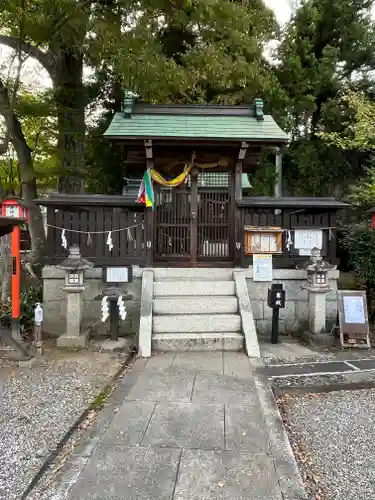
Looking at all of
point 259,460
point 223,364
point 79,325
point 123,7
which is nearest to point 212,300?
point 223,364

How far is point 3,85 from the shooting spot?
8602 millimetres

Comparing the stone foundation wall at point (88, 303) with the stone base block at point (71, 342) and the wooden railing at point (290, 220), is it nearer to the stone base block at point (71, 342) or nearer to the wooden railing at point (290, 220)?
A: the stone base block at point (71, 342)

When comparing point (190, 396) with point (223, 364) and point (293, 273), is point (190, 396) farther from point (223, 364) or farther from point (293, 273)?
point (293, 273)

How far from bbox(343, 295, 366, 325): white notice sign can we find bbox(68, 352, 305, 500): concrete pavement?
289 cm

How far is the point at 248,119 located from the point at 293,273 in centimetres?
361

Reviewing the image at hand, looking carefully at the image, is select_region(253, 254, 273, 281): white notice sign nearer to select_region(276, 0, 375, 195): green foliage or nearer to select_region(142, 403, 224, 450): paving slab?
select_region(142, 403, 224, 450): paving slab

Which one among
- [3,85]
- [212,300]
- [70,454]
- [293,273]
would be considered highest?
[3,85]

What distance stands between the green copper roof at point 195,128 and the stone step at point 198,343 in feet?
12.8

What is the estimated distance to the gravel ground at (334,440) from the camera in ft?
Answer: 9.68

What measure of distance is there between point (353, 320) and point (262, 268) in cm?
202

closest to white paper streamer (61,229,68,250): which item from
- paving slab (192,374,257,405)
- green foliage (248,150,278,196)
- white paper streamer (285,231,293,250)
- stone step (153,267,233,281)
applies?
stone step (153,267,233,281)

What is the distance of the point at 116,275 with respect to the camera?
739 cm

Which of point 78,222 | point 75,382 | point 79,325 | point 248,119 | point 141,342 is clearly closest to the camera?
point 75,382

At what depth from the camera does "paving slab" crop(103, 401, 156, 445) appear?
3436 millimetres
